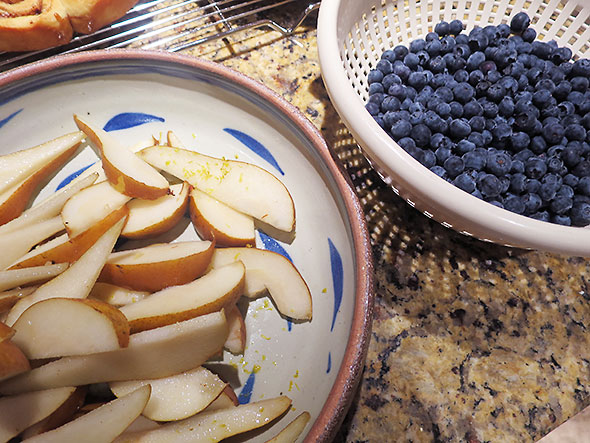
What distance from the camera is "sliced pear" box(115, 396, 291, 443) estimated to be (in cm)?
63

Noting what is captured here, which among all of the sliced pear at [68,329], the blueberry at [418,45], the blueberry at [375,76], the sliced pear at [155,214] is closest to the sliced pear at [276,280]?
the sliced pear at [155,214]

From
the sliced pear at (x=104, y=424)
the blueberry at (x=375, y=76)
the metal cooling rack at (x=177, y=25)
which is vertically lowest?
the sliced pear at (x=104, y=424)

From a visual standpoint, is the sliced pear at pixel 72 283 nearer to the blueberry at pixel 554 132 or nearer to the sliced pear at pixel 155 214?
the sliced pear at pixel 155 214

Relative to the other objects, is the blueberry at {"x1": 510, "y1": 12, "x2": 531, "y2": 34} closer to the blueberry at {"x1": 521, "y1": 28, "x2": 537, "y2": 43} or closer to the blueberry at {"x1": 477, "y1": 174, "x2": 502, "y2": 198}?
the blueberry at {"x1": 521, "y1": 28, "x2": 537, "y2": 43}

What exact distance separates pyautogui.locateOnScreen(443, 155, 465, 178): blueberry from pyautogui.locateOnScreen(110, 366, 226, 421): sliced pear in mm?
513

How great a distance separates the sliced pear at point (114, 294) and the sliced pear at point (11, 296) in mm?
92

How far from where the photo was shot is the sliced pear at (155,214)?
78 centimetres

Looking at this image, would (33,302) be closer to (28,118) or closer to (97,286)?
(97,286)

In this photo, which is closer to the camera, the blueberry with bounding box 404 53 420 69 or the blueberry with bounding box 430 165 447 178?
the blueberry with bounding box 430 165 447 178

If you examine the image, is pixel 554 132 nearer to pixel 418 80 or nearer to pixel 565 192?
pixel 565 192

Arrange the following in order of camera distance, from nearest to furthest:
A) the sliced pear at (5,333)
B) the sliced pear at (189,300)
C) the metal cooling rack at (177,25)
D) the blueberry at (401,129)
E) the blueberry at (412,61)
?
the sliced pear at (5,333) < the sliced pear at (189,300) < the blueberry at (401,129) < the blueberry at (412,61) < the metal cooling rack at (177,25)

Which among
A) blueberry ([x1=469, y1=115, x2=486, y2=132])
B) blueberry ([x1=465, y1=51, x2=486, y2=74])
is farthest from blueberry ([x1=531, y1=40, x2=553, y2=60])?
blueberry ([x1=469, y1=115, x2=486, y2=132])

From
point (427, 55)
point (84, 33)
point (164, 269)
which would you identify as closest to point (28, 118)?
point (84, 33)

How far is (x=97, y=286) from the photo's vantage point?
72 centimetres
